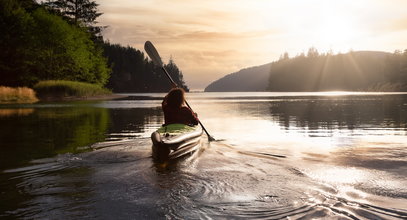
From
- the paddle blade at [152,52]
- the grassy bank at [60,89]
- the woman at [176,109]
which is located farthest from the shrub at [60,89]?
the woman at [176,109]

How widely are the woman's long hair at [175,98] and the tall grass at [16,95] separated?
33.5 meters

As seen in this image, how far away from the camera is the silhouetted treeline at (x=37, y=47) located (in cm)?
4566

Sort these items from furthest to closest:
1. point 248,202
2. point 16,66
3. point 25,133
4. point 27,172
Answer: point 16,66 → point 25,133 → point 27,172 → point 248,202

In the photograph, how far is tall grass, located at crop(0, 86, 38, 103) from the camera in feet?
124

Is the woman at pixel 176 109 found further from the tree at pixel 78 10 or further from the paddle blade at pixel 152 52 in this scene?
the tree at pixel 78 10

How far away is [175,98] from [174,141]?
5.66 ft

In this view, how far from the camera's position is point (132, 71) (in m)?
183

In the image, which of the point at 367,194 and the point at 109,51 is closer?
the point at 367,194

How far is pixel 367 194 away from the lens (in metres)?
5.97

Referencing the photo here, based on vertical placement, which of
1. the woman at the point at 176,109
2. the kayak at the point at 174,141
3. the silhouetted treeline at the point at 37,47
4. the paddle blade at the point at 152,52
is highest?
the silhouetted treeline at the point at 37,47

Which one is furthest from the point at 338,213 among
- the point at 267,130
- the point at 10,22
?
the point at 10,22

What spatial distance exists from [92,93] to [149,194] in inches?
2042

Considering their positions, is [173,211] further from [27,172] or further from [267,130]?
[267,130]

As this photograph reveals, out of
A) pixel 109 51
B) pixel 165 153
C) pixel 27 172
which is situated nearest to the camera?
pixel 27 172
